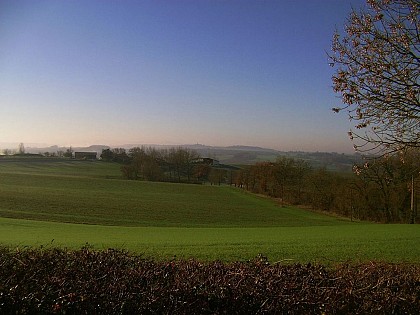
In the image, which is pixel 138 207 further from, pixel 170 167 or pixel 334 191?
pixel 170 167

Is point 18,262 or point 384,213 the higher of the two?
point 18,262

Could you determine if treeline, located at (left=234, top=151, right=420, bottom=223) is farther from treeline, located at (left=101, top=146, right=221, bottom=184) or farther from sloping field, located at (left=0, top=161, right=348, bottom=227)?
treeline, located at (left=101, top=146, right=221, bottom=184)

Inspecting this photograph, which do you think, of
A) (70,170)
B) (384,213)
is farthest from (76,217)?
(70,170)

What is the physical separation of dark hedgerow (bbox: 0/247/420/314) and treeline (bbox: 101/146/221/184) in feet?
267

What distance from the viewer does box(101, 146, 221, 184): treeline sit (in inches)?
3408

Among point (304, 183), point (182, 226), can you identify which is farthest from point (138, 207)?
point (304, 183)

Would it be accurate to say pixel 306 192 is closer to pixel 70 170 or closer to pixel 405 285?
pixel 405 285

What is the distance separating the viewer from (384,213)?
47.2 meters

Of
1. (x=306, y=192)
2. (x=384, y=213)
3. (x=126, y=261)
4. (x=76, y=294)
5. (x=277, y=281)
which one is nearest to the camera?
(x=76, y=294)

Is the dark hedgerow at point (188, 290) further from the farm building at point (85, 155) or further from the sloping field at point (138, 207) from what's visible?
the farm building at point (85, 155)

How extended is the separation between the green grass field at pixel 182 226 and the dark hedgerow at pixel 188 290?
3.11 meters

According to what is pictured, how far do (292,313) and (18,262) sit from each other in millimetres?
3862

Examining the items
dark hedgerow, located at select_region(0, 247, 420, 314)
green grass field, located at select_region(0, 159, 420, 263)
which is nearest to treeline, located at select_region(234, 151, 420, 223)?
green grass field, located at select_region(0, 159, 420, 263)

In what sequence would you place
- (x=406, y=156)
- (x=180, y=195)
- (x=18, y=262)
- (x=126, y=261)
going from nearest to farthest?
(x=18, y=262), (x=126, y=261), (x=406, y=156), (x=180, y=195)
